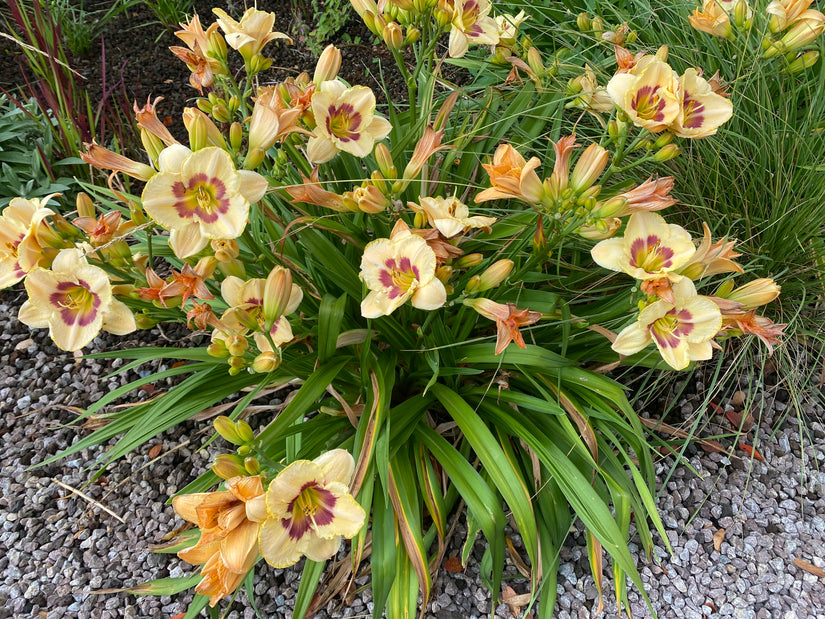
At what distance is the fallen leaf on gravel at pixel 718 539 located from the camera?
166 cm

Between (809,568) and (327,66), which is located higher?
(327,66)

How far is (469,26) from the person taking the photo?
4.93 feet

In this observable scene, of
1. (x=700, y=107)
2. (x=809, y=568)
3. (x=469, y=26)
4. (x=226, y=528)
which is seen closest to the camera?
(x=226, y=528)

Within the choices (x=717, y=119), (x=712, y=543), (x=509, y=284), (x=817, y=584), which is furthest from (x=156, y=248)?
(x=817, y=584)

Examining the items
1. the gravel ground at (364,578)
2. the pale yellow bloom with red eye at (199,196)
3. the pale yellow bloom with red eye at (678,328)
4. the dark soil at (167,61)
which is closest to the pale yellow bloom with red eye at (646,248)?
the pale yellow bloom with red eye at (678,328)

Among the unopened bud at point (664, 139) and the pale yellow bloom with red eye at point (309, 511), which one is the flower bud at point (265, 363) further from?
the unopened bud at point (664, 139)

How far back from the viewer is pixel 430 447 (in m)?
1.55

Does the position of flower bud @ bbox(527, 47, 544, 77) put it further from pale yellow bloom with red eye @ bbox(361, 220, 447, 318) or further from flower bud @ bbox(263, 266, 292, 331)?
flower bud @ bbox(263, 266, 292, 331)

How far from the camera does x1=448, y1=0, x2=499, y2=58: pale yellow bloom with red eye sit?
4.75 feet

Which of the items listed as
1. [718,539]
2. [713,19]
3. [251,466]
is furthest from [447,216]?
[718,539]

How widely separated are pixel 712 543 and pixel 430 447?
0.83 m

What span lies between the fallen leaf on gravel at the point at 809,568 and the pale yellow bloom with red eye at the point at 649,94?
1.22 m

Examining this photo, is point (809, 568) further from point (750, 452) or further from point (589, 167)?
point (589, 167)

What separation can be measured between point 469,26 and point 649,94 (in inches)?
19.9
